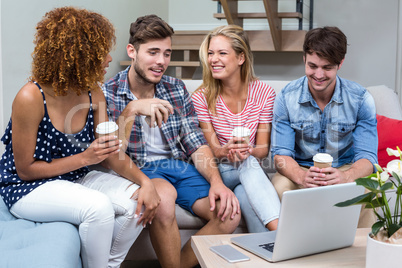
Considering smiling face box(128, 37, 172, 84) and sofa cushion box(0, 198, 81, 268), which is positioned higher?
smiling face box(128, 37, 172, 84)

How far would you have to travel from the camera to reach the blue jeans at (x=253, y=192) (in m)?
1.82

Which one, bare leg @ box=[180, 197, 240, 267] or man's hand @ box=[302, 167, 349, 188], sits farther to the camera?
bare leg @ box=[180, 197, 240, 267]

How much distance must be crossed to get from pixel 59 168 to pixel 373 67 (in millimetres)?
3888

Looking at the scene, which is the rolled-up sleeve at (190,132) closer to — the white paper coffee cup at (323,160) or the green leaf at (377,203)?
the white paper coffee cup at (323,160)

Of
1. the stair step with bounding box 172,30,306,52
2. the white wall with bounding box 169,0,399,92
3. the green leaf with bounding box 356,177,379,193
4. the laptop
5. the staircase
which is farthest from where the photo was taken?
the white wall with bounding box 169,0,399,92

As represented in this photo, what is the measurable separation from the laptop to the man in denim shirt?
2.39ft

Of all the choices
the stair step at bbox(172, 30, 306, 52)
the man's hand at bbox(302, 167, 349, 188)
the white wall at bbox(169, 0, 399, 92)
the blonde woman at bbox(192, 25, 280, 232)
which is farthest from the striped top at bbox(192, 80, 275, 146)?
the white wall at bbox(169, 0, 399, 92)

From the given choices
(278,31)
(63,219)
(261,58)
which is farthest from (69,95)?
(261,58)

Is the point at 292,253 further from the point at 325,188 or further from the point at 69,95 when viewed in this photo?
the point at 69,95

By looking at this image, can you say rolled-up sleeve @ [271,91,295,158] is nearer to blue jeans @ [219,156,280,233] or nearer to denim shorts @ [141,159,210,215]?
blue jeans @ [219,156,280,233]

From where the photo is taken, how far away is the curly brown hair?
1602mm

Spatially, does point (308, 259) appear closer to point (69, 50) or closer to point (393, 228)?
point (393, 228)

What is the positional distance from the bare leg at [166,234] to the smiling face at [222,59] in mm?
741

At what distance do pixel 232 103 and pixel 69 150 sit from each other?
0.90m
